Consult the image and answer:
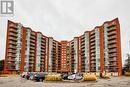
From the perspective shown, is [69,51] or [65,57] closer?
[69,51]

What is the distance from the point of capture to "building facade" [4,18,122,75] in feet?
397

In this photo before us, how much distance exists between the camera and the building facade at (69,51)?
121 metres

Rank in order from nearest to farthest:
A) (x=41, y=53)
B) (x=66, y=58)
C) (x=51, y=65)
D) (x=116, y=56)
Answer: (x=116, y=56) → (x=41, y=53) → (x=51, y=65) → (x=66, y=58)

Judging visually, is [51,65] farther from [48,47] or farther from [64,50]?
[64,50]

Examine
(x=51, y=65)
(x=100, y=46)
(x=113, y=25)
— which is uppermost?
(x=113, y=25)

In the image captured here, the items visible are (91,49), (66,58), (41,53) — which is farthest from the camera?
(66,58)

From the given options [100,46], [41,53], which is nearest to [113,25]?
[100,46]

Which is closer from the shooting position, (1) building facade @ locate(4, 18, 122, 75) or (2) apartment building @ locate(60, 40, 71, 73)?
(1) building facade @ locate(4, 18, 122, 75)

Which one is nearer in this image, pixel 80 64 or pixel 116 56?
pixel 116 56

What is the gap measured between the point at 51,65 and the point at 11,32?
4985 centimetres

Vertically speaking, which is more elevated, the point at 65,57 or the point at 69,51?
the point at 69,51

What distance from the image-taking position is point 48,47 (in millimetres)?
172625

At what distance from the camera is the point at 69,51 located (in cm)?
18062

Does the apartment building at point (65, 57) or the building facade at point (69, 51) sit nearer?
the building facade at point (69, 51)
